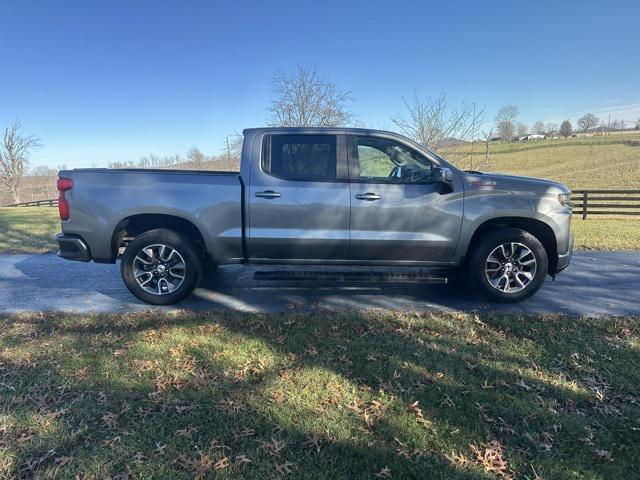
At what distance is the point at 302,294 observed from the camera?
201 inches

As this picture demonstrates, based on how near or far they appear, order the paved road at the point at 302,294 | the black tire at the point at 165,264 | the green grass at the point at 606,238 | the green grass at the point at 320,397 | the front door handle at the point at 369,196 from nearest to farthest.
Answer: the green grass at the point at 320,397, the front door handle at the point at 369,196, the black tire at the point at 165,264, the paved road at the point at 302,294, the green grass at the point at 606,238

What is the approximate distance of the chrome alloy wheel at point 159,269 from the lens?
457 centimetres

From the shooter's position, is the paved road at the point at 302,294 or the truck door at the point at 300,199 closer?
the truck door at the point at 300,199

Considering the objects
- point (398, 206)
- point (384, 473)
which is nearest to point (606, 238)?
point (398, 206)

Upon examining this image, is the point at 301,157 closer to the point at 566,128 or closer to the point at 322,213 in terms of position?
the point at 322,213

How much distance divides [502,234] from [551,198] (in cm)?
67

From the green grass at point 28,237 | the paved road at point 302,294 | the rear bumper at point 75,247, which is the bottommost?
the paved road at point 302,294

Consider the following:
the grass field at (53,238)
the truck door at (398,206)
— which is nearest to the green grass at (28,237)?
the grass field at (53,238)

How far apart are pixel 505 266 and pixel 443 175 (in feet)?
4.32

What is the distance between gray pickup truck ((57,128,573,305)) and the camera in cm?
445

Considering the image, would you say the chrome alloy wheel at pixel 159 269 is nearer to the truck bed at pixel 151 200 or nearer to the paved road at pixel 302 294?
the paved road at pixel 302 294

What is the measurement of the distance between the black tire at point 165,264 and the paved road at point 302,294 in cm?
18

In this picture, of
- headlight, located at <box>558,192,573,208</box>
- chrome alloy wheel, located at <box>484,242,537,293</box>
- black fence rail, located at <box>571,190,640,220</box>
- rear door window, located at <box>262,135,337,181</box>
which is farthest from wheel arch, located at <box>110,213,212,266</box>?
black fence rail, located at <box>571,190,640,220</box>

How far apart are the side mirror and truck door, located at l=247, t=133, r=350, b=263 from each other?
3.23 feet
